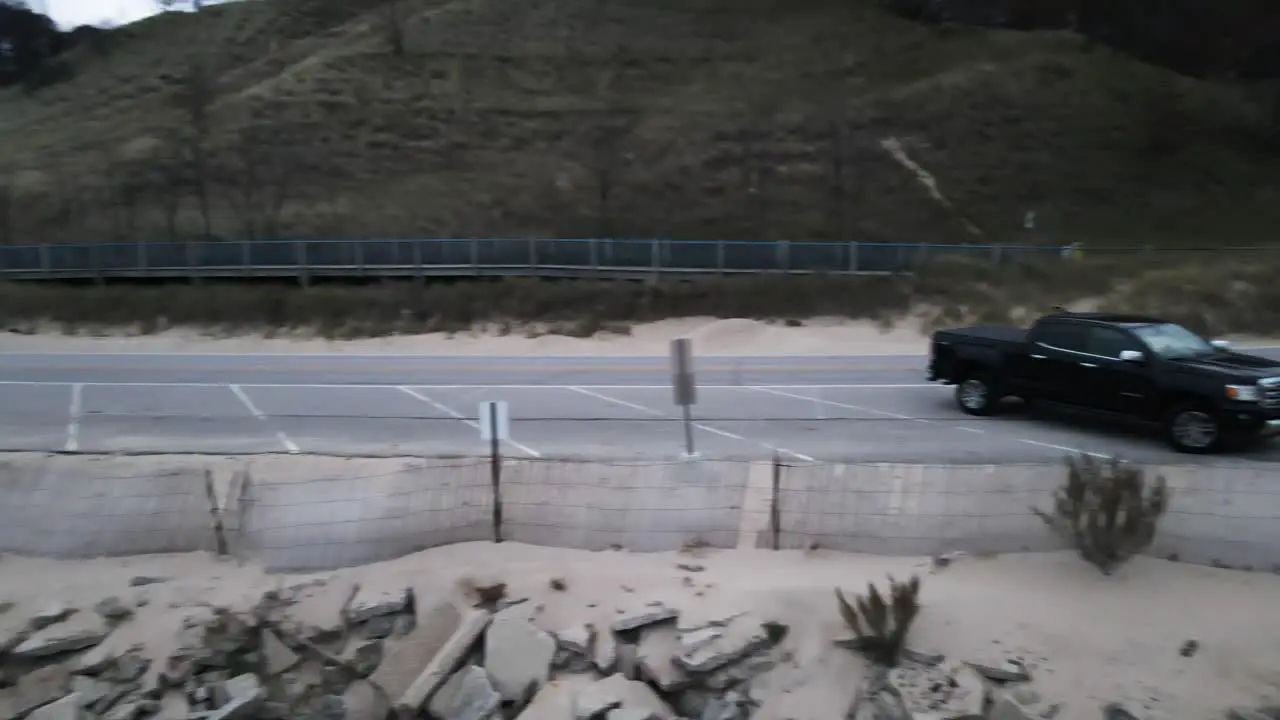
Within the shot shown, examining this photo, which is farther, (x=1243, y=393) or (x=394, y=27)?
(x=394, y=27)

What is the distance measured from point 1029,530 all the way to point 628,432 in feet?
22.1

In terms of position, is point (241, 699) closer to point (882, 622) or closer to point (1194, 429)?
point (882, 622)

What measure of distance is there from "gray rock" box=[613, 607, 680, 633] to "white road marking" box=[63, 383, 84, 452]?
31.8ft

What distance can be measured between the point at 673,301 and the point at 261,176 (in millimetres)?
26643

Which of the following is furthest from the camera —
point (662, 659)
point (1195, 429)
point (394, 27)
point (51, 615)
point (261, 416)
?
point (394, 27)

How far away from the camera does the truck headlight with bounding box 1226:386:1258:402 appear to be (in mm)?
11180

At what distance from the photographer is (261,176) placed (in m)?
44.9

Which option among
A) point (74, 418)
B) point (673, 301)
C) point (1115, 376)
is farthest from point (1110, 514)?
point (673, 301)

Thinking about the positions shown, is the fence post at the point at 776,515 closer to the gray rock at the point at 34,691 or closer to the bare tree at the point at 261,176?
the gray rock at the point at 34,691

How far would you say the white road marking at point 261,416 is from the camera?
13.1 m

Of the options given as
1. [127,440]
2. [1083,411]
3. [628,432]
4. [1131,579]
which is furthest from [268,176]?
[1131,579]

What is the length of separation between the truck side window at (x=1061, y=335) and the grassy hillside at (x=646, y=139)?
85.2ft

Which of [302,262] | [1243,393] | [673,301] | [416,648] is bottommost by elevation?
[416,648]

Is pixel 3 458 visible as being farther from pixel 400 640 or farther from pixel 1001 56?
pixel 1001 56
